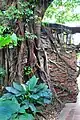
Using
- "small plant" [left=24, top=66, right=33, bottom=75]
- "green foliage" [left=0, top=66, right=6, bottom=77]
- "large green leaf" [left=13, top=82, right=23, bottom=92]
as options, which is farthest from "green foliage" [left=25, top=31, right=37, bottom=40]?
"large green leaf" [left=13, top=82, right=23, bottom=92]

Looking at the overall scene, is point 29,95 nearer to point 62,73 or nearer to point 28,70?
point 28,70

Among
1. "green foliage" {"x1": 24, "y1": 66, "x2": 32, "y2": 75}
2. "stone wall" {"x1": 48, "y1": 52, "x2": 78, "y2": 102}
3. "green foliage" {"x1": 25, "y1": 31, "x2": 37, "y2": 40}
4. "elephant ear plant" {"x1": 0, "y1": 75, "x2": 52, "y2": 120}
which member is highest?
"green foliage" {"x1": 25, "y1": 31, "x2": 37, "y2": 40}

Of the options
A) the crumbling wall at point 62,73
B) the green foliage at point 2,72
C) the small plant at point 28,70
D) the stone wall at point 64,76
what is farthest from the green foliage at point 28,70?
the stone wall at point 64,76

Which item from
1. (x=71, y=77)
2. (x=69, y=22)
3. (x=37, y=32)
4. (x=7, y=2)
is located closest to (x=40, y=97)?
(x=37, y=32)

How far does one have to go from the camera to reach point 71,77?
7102 millimetres

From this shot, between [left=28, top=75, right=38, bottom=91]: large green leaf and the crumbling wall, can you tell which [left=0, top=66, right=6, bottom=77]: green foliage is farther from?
the crumbling wall

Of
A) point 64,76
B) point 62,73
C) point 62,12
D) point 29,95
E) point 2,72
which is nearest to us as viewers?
point 29,95

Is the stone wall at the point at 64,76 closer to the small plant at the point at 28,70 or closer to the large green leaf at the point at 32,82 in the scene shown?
the small plant at the point at 28,70

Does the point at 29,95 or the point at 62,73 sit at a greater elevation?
the point at 29,95

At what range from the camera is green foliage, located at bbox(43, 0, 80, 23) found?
598cm

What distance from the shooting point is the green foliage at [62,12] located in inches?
235

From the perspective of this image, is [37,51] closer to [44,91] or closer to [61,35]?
[44,91]

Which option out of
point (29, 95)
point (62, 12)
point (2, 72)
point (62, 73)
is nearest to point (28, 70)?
point (2, 72)

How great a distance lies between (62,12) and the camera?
655 centimetres
